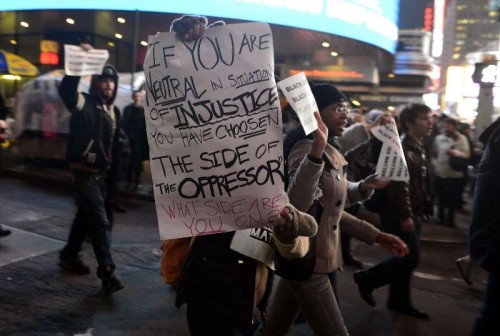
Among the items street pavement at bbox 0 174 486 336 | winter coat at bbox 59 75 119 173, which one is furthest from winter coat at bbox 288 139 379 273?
winter coat at bbox 59 75 119 173

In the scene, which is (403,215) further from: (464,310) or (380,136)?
(464,310)

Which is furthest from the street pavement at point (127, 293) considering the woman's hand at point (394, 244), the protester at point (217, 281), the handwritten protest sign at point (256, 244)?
the handwritten protest sign at point (256, 244)

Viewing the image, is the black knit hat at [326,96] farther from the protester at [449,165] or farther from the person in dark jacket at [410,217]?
the protester at [449,165]

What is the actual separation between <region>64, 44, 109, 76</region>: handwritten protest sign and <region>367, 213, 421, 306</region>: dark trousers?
2965mm

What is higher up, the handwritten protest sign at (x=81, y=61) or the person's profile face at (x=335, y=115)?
the handwritten protest sign at (x=81, y=61)

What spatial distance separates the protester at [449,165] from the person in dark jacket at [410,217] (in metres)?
4.91

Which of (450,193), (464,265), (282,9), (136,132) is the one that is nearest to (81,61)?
(464,265)

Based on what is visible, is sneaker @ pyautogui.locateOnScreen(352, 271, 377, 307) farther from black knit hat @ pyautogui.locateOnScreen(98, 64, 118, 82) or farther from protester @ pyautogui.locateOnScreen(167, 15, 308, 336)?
black knit hat @ pyautogui.locateOnScreen(98, 64, 118, 82)

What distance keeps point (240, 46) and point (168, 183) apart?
67cm

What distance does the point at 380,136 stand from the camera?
3.99 meters

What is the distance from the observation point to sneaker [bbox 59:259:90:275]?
207 inches

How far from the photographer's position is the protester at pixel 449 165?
944cm

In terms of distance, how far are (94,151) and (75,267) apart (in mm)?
1246

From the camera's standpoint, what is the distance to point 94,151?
4.90m
